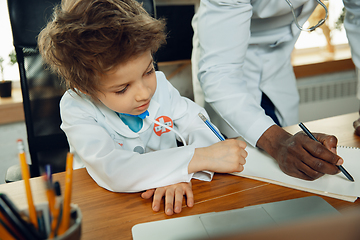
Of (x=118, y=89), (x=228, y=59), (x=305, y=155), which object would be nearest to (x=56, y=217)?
(x=118, y=89)

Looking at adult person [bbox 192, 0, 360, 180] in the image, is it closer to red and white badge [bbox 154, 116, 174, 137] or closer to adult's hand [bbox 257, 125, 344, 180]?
adult's hand [bbox 257, 125, 344, 180]

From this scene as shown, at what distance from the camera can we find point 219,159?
2.23 ft

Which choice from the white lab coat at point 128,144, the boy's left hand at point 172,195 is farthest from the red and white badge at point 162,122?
the boy's left hand at point 172,195

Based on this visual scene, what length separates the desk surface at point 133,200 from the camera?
0.53 meters

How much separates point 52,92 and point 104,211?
600 mm

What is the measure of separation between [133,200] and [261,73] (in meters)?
0.71

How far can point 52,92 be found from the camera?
104 centimetres

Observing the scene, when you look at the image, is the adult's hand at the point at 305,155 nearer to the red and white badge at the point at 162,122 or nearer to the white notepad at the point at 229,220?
the white notepad at the point at 229,220

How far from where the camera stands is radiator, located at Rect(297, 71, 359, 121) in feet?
8.13

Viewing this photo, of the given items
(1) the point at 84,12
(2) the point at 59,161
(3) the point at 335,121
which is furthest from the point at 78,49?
(3) the point at 335,121

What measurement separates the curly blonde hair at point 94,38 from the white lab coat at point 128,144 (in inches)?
3.5

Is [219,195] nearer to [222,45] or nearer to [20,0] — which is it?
[222,45]

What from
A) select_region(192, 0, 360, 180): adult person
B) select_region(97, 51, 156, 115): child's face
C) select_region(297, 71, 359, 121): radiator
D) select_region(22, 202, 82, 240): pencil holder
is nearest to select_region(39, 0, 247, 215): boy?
select_region(97, 51, 156, 115): child's face

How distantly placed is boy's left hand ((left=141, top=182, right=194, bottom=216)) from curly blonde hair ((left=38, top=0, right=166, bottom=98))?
255mm
